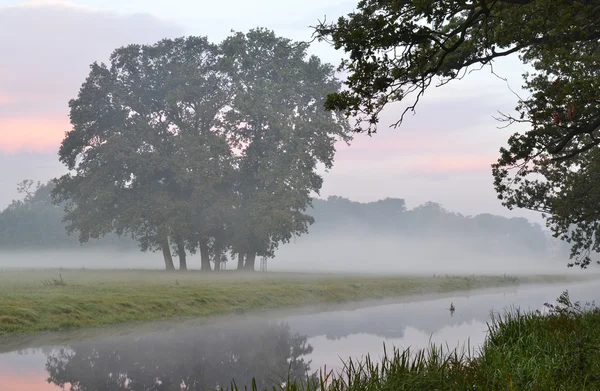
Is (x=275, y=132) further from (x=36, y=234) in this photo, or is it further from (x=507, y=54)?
(x=36, y=234)

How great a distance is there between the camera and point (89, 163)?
67.6 m

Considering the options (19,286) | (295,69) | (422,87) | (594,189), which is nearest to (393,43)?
(422,87)

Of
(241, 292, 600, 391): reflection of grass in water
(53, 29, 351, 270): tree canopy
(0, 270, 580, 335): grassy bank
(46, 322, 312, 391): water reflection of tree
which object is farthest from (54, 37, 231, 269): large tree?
(241, 292, 600, 391): reflection of grass in water

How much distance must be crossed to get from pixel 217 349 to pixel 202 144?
45457mm

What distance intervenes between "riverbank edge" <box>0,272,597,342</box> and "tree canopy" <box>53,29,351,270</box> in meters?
13.5

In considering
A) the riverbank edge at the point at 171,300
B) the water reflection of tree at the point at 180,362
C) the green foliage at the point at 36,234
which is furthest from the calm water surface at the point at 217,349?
the green foliage at the point at 36,234

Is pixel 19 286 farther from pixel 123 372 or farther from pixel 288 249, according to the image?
pixel 288 249

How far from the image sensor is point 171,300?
114 feet

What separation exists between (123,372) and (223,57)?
183 feet

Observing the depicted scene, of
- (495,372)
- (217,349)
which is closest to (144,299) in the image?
(217,349)

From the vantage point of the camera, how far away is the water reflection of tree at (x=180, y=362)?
17.3 meters

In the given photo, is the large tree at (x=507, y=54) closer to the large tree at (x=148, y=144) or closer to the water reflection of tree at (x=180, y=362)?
the water reflection of tree at (x=180, y=362)

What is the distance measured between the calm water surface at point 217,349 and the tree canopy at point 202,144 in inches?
1163

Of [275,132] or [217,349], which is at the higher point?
[275,132]
